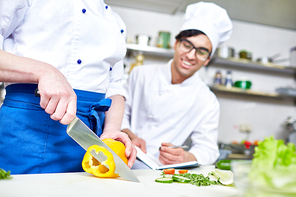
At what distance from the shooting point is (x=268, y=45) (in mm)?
3754

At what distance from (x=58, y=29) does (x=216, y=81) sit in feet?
8.90

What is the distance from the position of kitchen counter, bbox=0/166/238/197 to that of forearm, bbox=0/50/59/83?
26 cm

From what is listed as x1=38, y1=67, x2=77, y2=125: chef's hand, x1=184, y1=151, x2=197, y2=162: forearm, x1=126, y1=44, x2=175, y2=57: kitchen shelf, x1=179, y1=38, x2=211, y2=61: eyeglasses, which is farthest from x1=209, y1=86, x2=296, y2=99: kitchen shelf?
x1=38, y1=67, x2=77, y2=125: chef's hand

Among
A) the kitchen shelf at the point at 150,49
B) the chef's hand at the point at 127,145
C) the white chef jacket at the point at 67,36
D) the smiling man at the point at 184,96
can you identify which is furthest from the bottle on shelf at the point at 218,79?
the chef's hand at the point at 127,145

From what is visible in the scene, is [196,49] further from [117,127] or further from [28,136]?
[28,136]

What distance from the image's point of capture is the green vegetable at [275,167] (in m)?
0.33

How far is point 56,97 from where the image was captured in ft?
2.06

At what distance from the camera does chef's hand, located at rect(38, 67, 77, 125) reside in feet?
2.05

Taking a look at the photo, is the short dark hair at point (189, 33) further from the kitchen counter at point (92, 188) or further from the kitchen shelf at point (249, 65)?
the kitchen shelf at point (249, 65)

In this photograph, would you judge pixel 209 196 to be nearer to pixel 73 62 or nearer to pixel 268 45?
pixel 73 62

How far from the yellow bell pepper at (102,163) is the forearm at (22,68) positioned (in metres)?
0.24

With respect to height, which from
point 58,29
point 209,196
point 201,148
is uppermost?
point 58,29

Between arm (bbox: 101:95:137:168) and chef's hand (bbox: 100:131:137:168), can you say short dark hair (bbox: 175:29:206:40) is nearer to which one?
arm (bbox: 101:95:137:168)

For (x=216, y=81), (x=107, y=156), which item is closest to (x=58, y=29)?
(x=107, y=156)
